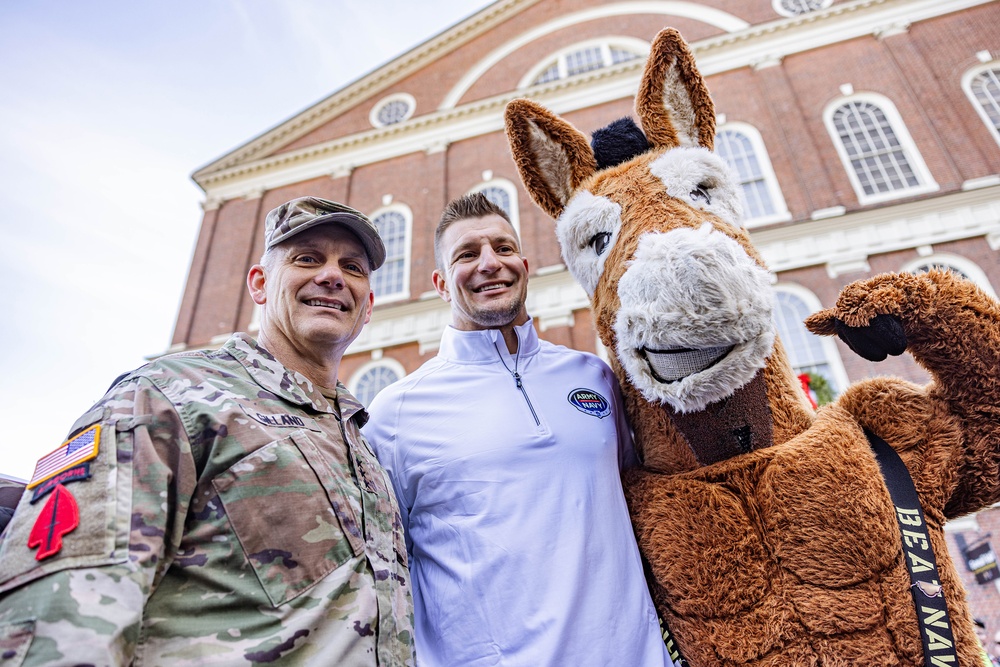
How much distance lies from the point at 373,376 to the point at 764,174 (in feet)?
32.5

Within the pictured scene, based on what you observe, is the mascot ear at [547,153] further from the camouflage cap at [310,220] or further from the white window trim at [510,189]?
the white window trim at [510,189]

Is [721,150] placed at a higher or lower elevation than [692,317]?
higher

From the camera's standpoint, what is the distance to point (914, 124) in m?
11.7

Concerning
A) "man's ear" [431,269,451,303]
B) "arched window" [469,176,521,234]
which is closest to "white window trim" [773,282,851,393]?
"arched window" [469,176,521,234]

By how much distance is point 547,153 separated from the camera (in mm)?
2115

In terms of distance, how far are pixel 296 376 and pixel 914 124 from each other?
14494mm

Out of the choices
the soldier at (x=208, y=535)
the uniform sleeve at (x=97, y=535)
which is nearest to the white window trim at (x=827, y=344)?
the soldier at (x=208, y=535)

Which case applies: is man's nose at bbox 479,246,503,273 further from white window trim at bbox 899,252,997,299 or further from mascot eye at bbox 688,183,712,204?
white window trim at bbox 899,252,997,299

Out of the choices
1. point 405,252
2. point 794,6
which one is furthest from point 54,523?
point 794,6

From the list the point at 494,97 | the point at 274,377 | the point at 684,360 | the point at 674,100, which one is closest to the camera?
the point at 684,360

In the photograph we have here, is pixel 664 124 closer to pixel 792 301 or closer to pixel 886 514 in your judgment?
pixel 886 514

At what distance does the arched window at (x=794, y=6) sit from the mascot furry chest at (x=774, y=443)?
16122 millimetres

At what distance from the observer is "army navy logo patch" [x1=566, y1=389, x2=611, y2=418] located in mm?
2025

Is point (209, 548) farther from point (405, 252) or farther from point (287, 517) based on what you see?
point (405, 252)
